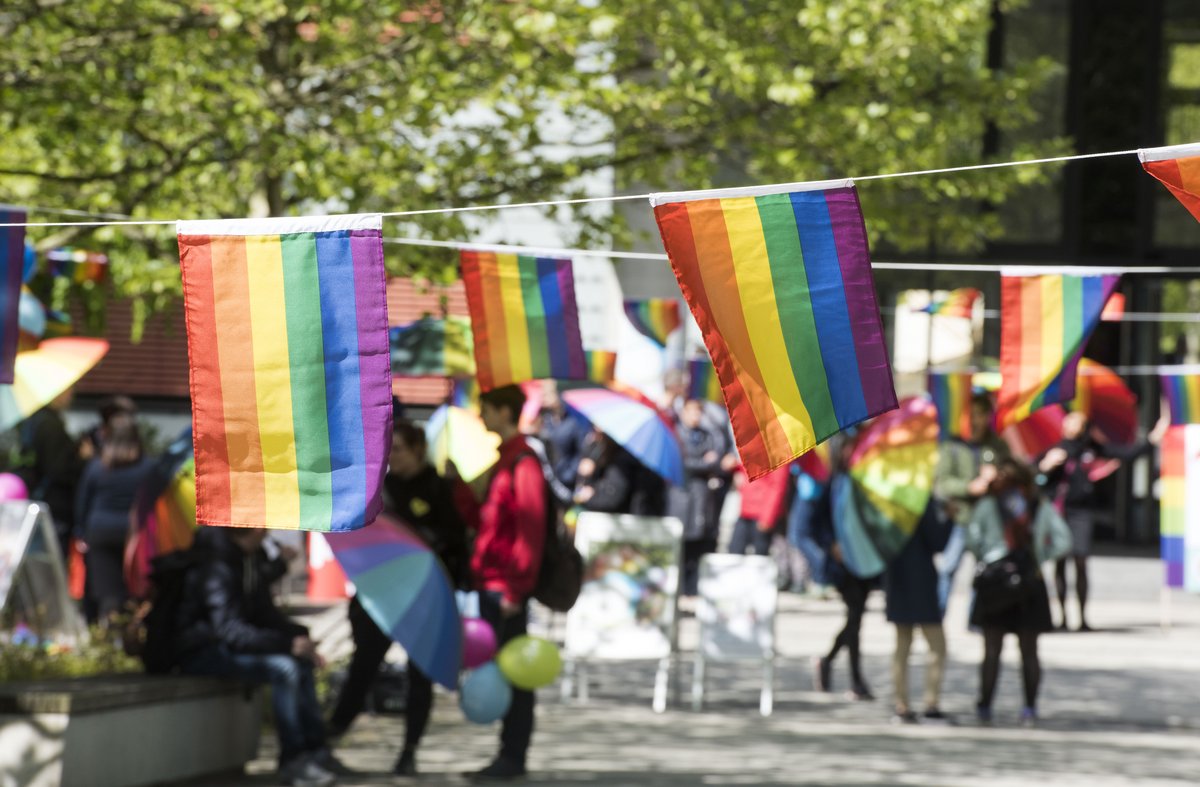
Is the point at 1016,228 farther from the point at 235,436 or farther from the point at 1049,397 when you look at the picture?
the point at 235,436

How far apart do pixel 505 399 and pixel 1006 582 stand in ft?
13.3

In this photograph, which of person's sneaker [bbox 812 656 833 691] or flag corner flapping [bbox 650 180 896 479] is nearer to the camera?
flag corner flapping [bbox 650 180 896 479]

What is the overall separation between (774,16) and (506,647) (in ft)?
16.8

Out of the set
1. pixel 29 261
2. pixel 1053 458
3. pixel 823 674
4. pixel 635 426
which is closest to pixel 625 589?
pixel 635 426

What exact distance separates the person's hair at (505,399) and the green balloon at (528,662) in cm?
115

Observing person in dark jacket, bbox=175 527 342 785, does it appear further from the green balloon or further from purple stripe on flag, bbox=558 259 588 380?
purple stripe on flag, bbox=558 259 588 380

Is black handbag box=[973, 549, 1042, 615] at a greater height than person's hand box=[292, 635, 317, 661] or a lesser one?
lesser

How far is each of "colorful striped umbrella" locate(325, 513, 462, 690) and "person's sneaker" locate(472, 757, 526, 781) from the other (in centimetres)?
56

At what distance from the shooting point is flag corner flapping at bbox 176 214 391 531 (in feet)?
20.0

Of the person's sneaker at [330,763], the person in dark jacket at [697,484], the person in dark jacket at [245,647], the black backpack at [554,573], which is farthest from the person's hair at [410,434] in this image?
the person in dark jacket at [697,484]

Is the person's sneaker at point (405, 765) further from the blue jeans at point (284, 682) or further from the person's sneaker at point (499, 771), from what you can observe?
the blue jeans at point (284, 682)

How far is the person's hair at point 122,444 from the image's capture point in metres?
12.3

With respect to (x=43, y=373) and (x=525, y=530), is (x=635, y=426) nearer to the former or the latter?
(x=525, y=530)

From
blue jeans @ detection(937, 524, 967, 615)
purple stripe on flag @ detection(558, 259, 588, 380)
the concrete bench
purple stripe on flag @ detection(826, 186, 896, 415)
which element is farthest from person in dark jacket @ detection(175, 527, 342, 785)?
blue jeans @ detection(937, 524, 967, 615)
